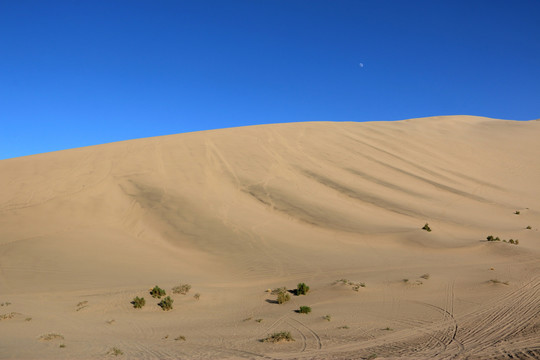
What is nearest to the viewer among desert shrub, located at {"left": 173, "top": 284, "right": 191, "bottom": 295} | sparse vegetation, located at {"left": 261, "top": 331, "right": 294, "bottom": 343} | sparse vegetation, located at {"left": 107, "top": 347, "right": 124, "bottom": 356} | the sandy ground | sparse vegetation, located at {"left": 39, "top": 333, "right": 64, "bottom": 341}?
sparse vegetation, located at {"left": 107, "top": 347, "right": 124, "bottom": 356}

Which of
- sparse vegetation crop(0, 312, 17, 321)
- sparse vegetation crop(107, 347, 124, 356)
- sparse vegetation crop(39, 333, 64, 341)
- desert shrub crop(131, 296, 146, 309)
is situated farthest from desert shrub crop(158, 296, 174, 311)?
sparse vegetation crop(0, 312, 17, 321)

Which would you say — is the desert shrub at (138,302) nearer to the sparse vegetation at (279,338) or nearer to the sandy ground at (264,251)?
the sandy ground at (264,251)

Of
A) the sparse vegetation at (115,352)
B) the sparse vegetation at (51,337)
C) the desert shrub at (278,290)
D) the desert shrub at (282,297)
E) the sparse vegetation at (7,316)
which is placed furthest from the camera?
the desert shrub at (278,290)

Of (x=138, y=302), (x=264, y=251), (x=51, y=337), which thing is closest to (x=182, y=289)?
(x=138, y=302)

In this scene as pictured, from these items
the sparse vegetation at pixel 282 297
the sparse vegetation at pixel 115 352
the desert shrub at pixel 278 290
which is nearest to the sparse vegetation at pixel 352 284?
the desert shrub at pixel 278 290

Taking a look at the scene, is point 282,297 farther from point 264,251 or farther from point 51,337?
point 51,337

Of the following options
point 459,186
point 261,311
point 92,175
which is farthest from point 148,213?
point 459,186

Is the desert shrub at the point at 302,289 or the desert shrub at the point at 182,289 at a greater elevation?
the desert shrub at the point at 182,289

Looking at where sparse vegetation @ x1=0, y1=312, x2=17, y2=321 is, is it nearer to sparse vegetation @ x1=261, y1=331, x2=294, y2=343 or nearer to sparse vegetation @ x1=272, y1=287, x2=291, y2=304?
sparse vegetation @ x1=261, y1=331, x2=294, y2=343

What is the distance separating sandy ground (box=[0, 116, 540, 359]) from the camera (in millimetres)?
7270

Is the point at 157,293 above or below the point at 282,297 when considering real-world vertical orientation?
above

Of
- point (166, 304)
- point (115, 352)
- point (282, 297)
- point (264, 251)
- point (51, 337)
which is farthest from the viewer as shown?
point (264, 251)

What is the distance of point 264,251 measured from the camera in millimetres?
14859

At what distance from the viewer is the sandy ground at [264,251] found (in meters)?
7.27
